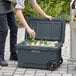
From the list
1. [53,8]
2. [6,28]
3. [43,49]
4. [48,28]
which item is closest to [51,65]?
[43,49]

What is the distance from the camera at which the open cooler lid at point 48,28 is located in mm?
6723

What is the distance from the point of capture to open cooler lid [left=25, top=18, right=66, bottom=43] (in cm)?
672

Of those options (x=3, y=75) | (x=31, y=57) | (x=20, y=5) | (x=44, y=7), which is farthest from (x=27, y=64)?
(x=44, y=7)

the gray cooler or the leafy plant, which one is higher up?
the gray cooler

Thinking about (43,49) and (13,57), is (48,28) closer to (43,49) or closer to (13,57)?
(43,49)

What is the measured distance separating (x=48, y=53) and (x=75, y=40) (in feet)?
1.64

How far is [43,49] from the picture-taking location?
639 cm

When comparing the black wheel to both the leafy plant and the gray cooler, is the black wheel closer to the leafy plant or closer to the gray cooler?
the gray cooler

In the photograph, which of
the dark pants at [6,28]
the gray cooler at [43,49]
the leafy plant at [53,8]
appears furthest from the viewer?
the leafy plant at [53,8]

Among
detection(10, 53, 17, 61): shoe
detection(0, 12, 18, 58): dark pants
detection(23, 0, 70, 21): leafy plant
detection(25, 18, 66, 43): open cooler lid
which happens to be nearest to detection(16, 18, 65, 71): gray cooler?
detection(25, 18, 66, 43): open cooler lid

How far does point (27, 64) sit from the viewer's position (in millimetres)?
6578

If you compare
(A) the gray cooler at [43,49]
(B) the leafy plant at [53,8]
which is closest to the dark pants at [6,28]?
(A) the gray cooler at [43,49]

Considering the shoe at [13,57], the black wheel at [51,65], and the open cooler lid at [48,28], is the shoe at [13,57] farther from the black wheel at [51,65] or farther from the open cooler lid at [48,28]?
the black wheel at [51,65]

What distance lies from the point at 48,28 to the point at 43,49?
530 mm
